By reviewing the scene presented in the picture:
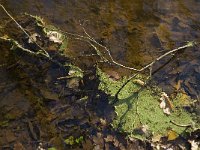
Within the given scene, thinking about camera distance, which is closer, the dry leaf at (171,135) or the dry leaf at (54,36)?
the dry leaf at (171,135)

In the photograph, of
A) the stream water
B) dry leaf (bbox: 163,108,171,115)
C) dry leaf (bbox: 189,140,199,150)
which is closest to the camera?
dry leaf (bbox: 189,140,199,150)

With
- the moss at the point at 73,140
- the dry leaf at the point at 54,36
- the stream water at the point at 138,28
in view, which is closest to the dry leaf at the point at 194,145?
the stream water at the point at 138,28

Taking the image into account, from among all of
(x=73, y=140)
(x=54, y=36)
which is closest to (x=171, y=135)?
(x=73, y=140)

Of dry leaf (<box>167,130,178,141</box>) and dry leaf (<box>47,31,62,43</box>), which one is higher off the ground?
dry leaf (<box>47,31,62,43</box>)

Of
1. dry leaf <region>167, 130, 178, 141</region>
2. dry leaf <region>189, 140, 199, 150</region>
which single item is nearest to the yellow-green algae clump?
dry leaf <region>167, 130, 178, 141</region>

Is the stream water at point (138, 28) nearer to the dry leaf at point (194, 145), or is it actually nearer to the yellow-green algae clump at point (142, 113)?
the yellow-green algae clump at point (142, 113)

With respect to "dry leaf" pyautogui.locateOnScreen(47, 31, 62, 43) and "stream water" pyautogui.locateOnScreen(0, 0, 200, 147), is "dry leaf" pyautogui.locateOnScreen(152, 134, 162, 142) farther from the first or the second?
"dry leaf" pyautogui.locateOnScreen(47, 31, 62, 43)
